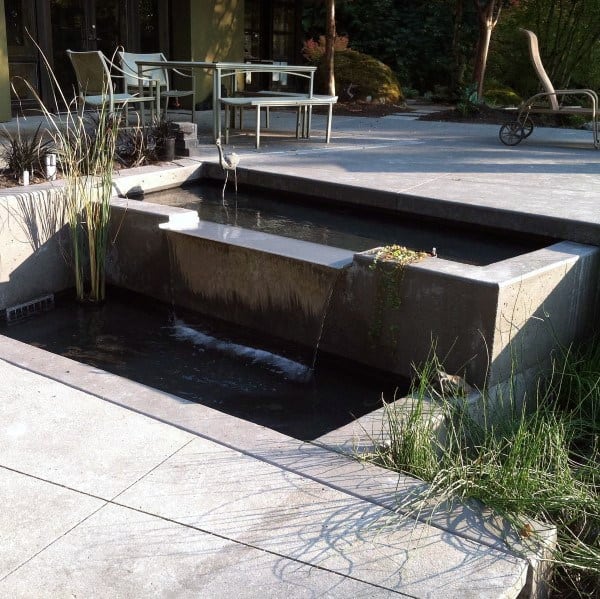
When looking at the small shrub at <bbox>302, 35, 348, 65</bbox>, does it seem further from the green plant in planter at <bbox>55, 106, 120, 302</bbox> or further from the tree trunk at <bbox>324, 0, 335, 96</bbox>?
the green plant in planter at <bbox>55, 106, 120, 302</bbox>

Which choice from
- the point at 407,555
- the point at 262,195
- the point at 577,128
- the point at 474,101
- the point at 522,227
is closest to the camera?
the point at 407,555

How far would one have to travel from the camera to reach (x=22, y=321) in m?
4.70

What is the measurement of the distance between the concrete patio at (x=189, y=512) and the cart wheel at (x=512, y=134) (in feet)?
19.3

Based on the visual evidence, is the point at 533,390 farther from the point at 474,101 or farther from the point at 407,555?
the point at 474,101

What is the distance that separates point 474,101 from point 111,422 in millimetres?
9046

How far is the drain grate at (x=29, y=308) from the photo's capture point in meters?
4.73

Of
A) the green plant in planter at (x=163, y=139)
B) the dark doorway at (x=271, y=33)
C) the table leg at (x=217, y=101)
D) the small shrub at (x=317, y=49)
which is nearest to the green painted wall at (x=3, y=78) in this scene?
the table leg at (x=217, y=101)

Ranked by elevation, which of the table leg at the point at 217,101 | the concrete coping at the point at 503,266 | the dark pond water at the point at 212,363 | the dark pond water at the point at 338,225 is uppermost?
the table leg at the point at 217,101

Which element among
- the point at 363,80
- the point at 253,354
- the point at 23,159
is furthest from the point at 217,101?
the point at 363,80

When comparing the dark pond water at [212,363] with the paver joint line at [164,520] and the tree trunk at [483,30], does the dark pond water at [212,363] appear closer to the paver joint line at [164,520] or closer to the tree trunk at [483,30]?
the paver joint line at [164,520]

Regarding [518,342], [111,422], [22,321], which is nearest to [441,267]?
[518,342]

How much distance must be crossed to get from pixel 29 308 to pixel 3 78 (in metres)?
4.92

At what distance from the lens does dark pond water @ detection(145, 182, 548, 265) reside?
4789 millimetres

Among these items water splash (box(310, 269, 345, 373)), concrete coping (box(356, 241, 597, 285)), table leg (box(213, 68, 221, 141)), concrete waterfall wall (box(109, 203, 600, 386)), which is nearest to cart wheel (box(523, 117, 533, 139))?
table leg (box(213, 68, 221, 141))
